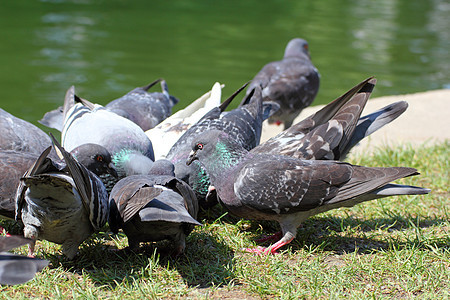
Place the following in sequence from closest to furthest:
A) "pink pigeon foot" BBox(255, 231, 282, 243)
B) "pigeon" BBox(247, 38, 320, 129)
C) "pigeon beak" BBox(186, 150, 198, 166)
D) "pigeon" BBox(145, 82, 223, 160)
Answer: "pink pigeon foot" BBox(255, 231, 282, 243), "pigeon beak" BBox(186, 150, 198, 166), "pigeon" BBox(145, 82, 223, 160), "pigeon" BBox(247, 38, 320, 129)

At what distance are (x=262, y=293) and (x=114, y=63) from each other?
1064cm

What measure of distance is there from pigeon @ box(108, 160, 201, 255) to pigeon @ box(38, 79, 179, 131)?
2508 mm

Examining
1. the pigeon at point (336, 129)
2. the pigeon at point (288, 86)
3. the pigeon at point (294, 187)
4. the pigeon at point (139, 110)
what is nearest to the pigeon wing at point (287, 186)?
the pigeon at point (294, 187)

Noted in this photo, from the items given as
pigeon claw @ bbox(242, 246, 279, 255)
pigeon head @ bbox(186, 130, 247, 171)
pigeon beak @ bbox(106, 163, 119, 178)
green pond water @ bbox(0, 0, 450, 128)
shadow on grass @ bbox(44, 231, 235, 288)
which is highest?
pigeon head @ bbox(186, 130, 247, 171)

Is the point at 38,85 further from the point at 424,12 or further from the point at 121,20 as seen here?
the point at 424,12

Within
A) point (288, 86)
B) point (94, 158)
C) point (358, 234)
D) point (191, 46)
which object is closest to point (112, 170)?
point (94, 158)

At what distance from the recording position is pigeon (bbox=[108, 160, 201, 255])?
328 centimetres

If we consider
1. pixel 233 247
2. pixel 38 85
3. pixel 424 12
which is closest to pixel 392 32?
pixel 424 12

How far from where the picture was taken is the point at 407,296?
128 inches

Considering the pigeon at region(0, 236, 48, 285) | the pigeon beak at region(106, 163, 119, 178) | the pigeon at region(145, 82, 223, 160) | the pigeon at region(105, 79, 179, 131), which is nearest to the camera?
the pigeon at region(0, 236, 48, 285)

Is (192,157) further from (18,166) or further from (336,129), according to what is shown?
(18,166)

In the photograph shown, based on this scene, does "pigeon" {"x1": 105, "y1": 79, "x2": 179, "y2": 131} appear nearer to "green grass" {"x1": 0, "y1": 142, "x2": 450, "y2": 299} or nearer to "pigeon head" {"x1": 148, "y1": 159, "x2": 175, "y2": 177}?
"pigeon head" {"x1": 148, "y1": 159, "x2": 175, "y2": 177}

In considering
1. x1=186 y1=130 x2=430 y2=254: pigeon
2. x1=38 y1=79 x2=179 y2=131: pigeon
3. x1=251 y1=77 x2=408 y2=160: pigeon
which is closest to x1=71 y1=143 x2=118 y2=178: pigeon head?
x1=186 y1=130 x2=430 y2=254: pigeon

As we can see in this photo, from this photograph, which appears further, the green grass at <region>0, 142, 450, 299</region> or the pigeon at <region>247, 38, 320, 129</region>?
the pigeon at <region>247, 38, 320, 129</region>
